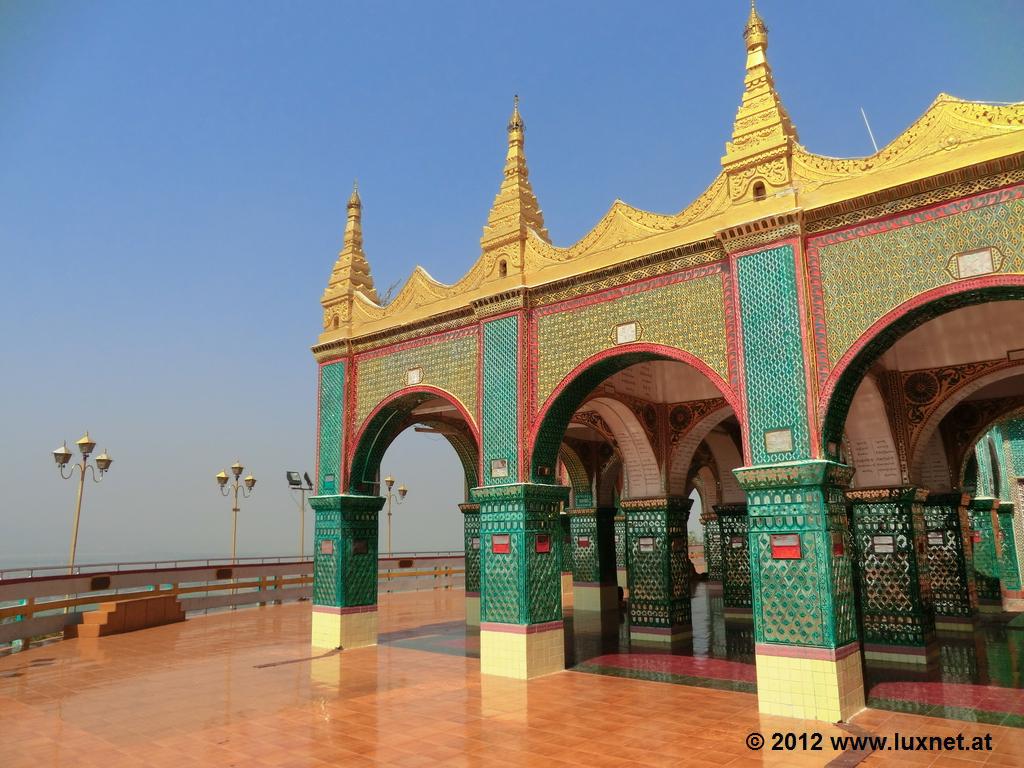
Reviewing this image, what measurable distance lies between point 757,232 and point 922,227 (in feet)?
4.60

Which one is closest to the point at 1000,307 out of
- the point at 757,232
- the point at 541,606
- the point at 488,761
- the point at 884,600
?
the point at 757,232

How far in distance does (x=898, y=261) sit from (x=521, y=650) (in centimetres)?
547

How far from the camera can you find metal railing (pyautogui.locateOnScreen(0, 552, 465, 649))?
12.0 meters

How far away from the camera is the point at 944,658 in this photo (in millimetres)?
8805

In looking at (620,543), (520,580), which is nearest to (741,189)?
(520,580)

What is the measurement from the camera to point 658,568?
10836 millimetres

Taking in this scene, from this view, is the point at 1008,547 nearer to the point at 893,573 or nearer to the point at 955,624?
the point at 955,624

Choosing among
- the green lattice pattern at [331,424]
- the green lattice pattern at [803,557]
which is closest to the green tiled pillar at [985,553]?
the green lattice pattern at [803,557]

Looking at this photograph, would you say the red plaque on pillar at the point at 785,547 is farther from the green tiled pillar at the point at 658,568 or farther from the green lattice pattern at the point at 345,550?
the green lattice pattern at the point at 345,550

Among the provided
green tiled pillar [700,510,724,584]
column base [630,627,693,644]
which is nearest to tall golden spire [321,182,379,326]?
column base [630,627,693,644]

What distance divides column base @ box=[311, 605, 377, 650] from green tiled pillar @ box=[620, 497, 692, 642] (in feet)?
12.7

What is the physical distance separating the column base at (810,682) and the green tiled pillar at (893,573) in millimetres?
2853

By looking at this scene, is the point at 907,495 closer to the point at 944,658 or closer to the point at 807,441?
the point at 944,658

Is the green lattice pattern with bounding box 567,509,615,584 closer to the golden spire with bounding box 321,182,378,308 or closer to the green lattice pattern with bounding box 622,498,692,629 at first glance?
the green lattice pattern with bounding box 622,498,692,629
